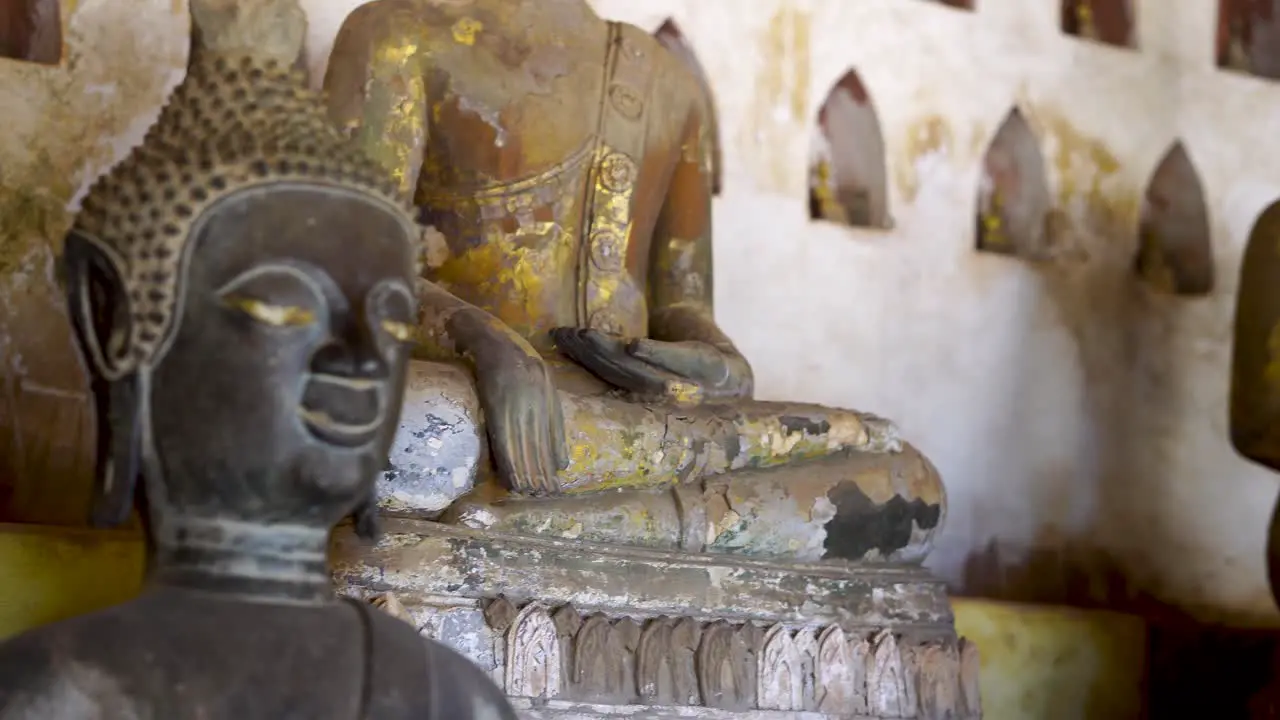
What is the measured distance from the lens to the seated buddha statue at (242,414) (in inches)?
71.2

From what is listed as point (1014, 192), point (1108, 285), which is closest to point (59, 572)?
point (1014, 192)

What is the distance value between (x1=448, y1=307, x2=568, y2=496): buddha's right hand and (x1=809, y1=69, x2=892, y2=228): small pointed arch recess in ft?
6.79

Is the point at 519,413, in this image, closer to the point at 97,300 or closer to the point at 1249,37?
the point at 97,300

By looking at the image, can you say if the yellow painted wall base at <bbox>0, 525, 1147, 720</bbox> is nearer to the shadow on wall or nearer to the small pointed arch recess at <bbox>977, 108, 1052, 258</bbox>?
the shadow on wall

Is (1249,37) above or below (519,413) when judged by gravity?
above

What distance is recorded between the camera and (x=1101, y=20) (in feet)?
16.4

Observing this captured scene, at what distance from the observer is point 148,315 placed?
1.84 metres

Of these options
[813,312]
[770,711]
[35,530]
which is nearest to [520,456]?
[770,711]

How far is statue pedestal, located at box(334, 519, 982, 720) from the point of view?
2500mm

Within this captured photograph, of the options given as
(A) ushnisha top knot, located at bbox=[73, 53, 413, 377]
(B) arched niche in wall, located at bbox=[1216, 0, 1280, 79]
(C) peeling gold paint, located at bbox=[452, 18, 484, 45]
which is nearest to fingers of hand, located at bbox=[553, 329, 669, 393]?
(C) peeling gold paint, located at bbox=[452, 18, 484, 45]

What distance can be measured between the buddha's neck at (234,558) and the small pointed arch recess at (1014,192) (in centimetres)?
323

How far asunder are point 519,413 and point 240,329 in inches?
32.3

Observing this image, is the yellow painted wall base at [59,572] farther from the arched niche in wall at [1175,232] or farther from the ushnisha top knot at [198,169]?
the arched niche in wall at [1175,232]

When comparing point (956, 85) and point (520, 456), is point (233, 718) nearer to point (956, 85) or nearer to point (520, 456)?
point (520, 456)
